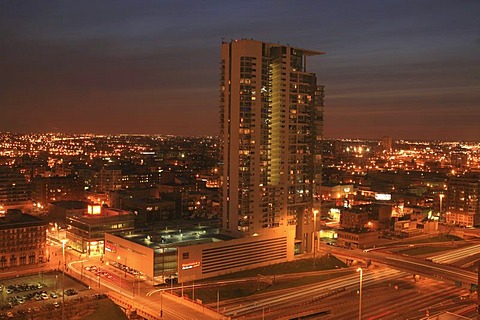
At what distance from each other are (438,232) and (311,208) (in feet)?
86.7

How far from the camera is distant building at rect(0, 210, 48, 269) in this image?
50094 millimetres

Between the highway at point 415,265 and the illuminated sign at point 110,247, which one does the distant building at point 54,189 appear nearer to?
the illuminated sign at point 110,247

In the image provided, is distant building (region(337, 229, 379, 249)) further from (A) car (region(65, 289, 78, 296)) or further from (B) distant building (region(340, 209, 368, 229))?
(A) car (region(65, 289, 78, 296))

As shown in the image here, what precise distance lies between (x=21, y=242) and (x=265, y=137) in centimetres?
2559

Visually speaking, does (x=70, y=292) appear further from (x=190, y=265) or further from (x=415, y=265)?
(x=415, y=265)

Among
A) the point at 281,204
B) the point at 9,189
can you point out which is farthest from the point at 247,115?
the point at 9,189

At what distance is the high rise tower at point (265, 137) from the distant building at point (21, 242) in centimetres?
1806

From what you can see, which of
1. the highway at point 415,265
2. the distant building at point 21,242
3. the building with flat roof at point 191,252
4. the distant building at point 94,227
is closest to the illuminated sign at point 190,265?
the building with flat roof at point 191,252

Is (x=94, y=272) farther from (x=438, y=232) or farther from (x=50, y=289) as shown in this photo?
(x=438, y=232)

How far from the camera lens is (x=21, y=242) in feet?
167

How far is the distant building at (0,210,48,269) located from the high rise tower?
18.1 meters

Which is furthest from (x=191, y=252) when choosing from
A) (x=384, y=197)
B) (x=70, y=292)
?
(x=384, y=197)

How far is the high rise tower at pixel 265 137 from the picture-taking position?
170 ft

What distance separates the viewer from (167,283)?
45594 millimetres
